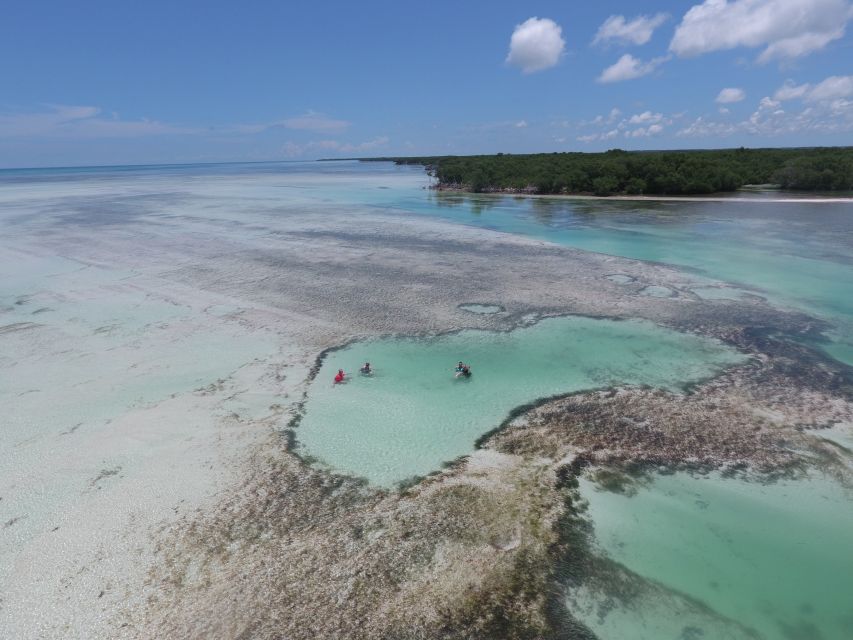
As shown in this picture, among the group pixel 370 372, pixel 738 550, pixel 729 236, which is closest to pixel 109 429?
pixel 370 372

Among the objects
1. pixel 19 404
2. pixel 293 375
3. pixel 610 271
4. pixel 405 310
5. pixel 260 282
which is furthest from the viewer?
pixel 610 271

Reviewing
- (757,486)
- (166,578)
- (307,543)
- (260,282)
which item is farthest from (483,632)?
(260,282)

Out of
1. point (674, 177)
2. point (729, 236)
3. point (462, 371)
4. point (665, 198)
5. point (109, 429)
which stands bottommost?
point (109, 429)

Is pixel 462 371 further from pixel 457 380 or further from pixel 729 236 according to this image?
pixel 729 236

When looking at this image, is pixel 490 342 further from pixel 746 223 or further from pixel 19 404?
pixel 746 223

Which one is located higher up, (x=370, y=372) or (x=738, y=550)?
(x=370, y=372)

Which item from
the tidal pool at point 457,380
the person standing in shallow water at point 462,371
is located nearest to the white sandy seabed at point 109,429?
the tidal pool at point 457,380

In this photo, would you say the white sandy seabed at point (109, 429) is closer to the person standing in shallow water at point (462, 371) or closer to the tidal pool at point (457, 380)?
the tidal pool at point (457, 380)
